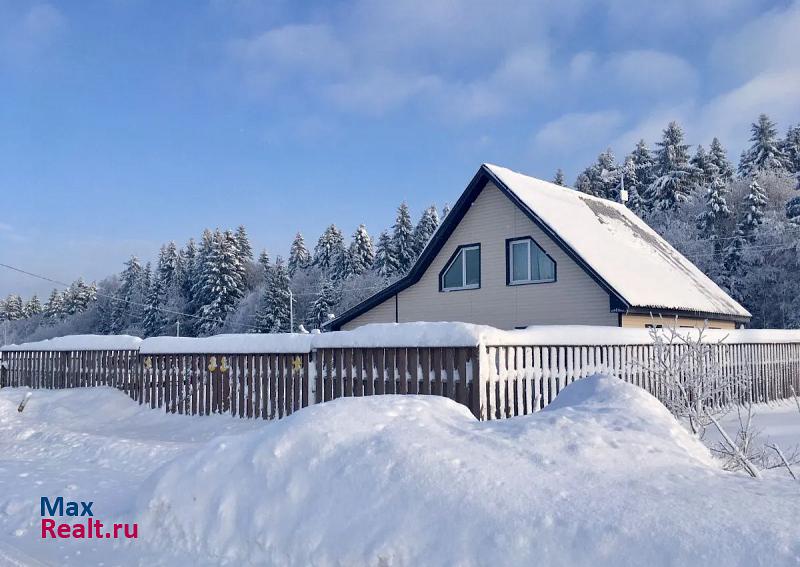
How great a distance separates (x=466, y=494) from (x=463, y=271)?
1656 cm

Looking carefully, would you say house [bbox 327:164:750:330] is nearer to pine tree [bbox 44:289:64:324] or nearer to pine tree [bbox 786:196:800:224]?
pine tree [bbox 786:196:800:224]

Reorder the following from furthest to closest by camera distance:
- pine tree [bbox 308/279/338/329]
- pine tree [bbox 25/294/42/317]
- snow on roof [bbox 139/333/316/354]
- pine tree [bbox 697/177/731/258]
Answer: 1. pine tree [bbox 25/294/42/317]
2. pine tree [bbox 308/279/338/329]
3. pine tree [bbox 697/177/731/258]
4. snow on roof [bbox 139/333/316/354]

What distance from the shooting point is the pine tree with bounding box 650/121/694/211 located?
4847cm

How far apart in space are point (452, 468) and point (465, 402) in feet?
15.6

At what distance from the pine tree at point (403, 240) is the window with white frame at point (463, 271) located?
41651 mm

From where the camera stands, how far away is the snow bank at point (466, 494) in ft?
11.5

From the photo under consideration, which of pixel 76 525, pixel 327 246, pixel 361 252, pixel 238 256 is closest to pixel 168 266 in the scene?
pixel 238 256

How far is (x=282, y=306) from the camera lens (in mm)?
62938

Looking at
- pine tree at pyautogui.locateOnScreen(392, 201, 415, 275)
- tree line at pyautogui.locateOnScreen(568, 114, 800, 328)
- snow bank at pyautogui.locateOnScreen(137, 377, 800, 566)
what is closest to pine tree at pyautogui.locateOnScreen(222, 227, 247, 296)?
pine tree at pyautogui.locateOnScreen(392, 201, 415, 275)

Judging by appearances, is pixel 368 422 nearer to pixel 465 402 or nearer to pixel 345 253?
pixel 465 402

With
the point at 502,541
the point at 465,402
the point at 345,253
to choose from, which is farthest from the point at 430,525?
the point at 345,253

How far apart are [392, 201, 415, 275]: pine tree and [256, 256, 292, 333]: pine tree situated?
11.4 metres

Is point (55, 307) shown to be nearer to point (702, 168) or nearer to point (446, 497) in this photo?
point (702, 168)

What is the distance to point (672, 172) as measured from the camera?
48.8 meters
